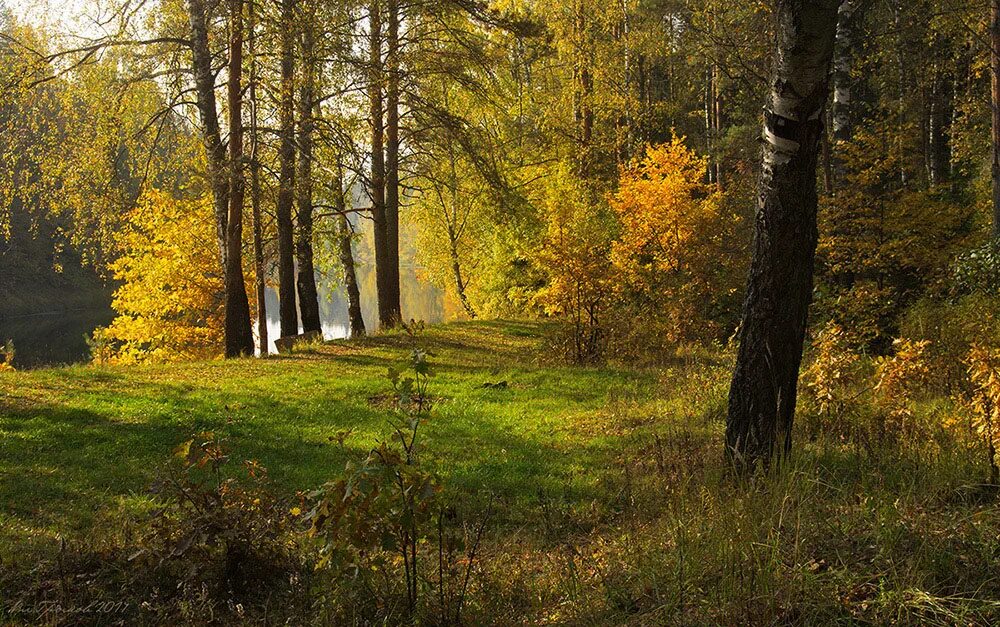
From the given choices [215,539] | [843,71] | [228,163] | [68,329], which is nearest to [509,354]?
[228,163]

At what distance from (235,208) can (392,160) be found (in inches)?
167

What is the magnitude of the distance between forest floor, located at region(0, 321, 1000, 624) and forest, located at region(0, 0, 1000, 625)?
31 mm

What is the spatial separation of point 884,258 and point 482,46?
30.1 ft

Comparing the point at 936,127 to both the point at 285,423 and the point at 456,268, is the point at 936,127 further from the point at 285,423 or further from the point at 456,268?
the point at 285,423

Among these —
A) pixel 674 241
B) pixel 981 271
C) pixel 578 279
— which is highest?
pixel 674 241

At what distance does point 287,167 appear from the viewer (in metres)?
11.7

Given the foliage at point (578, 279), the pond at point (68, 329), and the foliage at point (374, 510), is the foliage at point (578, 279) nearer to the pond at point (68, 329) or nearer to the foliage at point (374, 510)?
the pond at point (68, 329)

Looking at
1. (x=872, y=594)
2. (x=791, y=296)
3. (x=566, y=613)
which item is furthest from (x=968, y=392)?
(x=566, y=613)

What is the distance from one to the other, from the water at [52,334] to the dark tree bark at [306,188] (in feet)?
64.4

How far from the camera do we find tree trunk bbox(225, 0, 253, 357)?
34.6 feet

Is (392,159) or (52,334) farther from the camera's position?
(52,334)

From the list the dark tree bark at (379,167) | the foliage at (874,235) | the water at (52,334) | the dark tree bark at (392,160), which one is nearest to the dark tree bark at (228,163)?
the dark tree bark at (379,167)

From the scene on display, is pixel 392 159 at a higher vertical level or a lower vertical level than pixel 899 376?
higher

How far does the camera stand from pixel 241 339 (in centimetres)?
1236
